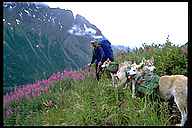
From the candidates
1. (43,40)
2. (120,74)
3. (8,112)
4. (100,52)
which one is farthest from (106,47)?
(8,112)

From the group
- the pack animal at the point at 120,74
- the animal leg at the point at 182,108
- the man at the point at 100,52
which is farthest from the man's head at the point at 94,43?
the animal leg at the point at 182,108

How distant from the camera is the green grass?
284 cm

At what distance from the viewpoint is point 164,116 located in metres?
2.86

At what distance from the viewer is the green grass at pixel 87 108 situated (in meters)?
2.84

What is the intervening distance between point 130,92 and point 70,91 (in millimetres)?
396

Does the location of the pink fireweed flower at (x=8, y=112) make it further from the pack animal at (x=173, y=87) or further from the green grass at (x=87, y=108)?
the pack animal at (x=173, y=87)

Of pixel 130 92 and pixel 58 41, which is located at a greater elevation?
pixel 58 41

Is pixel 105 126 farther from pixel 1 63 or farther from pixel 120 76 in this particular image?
Result: pixel 1 63

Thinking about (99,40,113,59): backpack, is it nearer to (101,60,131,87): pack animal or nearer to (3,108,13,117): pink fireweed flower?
(101,60,131,87): pack animal

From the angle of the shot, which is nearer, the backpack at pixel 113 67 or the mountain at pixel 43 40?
the mountain at pixel 43 40

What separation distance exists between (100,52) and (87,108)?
0.39 m

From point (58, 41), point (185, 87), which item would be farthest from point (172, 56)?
point (58, 41)

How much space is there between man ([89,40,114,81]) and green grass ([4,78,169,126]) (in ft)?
0.43

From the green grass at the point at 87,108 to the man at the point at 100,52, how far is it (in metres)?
0.13
